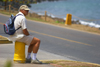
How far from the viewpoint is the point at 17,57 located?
6582 mm

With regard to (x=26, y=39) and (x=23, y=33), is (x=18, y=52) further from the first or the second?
(x=23, y=33)

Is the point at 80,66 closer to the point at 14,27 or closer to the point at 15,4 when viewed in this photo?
the point at 14,27

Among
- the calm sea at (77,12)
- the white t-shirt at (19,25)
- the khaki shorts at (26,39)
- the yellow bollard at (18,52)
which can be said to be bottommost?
the calm sea at (77,12)

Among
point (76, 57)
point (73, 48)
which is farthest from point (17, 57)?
point (73, 48)

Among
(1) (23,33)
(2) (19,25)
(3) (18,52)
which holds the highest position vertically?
(2) (19,25)

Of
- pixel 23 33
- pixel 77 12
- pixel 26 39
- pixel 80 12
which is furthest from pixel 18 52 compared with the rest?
pixel 80 12

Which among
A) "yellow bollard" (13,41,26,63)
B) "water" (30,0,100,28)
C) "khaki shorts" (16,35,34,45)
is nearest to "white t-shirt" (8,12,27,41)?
"khaki shorts" (16,35,34,45)

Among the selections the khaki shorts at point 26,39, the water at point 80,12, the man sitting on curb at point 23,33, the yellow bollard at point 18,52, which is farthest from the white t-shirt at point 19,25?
the water at point 80,12

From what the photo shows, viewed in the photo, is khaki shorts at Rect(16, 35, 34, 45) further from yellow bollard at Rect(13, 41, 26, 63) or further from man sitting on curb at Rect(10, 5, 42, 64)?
yellow bollard at Rect(13, 41, 26, 63)

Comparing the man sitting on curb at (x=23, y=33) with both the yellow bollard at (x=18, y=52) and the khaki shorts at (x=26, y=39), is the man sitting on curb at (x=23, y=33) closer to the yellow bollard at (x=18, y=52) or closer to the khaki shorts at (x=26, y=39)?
the khaki shorts at (x=26, y=39)

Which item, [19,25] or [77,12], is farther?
[77,12]

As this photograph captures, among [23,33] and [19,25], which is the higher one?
[19,25]

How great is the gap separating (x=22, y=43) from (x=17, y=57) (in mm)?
444

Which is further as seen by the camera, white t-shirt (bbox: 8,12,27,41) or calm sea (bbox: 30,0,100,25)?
calm sea (bbox: 30,0,100,25)
